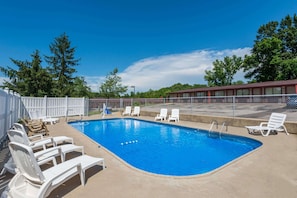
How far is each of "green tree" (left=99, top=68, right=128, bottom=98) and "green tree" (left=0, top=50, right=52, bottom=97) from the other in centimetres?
1118

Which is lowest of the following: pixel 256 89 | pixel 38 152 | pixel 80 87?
pixel 38 152

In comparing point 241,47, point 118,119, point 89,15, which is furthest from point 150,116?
point 241,47

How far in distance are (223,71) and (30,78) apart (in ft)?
119

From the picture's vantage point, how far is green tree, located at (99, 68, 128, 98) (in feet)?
103

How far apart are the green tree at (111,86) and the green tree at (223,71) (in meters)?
21.5

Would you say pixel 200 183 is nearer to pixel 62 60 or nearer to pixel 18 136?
pixel 18 136

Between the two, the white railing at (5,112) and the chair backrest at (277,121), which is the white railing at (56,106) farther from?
the chair backrest at (277,121)

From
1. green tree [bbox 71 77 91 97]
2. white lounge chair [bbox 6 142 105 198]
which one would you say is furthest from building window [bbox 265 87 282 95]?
green tree [bbox 71 77 91 97]

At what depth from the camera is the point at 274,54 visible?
97.8 ft

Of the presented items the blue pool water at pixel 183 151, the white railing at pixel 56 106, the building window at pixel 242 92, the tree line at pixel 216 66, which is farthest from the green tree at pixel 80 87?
the building window at pixel 242 92

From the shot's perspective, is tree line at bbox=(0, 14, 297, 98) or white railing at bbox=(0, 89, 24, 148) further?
tree line at bbox=(0, 14, 297, 98)

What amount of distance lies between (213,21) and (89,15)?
1295 cm

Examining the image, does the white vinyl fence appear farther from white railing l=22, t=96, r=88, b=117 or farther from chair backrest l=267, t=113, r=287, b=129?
chair backrest l=267, t=113, r=287, b=129

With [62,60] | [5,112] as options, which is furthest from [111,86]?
[5,112]
